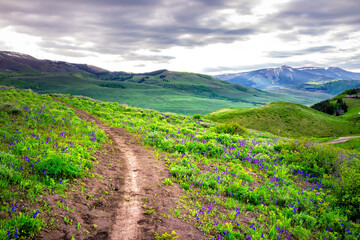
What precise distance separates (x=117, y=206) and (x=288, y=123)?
66.4 metres

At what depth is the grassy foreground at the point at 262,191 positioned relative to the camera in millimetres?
6621

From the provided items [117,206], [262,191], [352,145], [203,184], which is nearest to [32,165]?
[117,206]

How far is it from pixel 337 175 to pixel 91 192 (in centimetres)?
1350

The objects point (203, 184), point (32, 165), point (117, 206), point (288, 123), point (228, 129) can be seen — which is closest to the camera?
point (117, 206)

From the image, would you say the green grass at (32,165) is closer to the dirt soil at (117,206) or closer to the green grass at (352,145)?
the dirt soil at (117,206)

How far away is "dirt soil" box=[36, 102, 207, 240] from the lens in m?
5.18

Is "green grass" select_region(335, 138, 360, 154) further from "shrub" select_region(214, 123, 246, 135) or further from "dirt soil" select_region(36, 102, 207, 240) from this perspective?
"dirt soil" select_region(36, 102, 207, 240)

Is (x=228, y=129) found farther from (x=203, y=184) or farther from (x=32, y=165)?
(x=32, y=165)

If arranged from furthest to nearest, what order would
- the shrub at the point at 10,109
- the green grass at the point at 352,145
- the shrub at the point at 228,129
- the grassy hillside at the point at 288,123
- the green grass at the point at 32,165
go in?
1. the grassy hillside at the point at 288,123
2. the green grass at the point at 352,145
3. the shrub at the point at 228,129
4. the shrub at the point at 10,109
5. the green grass at the point at 32,165

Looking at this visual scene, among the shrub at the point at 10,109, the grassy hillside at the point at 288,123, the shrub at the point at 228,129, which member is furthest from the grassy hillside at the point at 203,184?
the grassy hillside at the point at 288,123

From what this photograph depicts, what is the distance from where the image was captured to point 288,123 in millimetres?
61406

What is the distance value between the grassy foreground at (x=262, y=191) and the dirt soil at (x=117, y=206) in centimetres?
50

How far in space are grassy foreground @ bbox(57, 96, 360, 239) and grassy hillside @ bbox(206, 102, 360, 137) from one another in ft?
155

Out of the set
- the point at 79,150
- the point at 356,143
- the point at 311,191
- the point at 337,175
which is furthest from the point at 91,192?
the point at 356,143
